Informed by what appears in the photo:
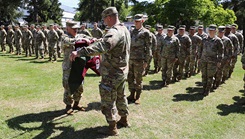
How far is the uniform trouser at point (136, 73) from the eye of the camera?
673 centimetres

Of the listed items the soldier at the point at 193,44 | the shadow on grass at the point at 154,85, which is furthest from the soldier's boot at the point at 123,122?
the soldier at the point at 193,44

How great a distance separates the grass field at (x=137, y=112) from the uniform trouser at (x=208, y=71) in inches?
17.8

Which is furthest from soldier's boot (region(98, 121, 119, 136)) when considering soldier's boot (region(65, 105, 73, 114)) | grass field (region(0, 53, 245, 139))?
soldier's boot (region(65, 105, 73, 114))

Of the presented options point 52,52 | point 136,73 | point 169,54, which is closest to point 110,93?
point 136,73

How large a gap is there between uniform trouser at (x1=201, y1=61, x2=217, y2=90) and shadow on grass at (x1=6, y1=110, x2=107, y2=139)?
4.30 meters

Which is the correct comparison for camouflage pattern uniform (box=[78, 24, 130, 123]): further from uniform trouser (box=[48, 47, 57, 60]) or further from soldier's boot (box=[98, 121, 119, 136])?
uniform trouser (box=[48, 47, 57, 60])

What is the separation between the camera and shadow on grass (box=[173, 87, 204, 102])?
7937mm

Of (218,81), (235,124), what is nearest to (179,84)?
(218,81)

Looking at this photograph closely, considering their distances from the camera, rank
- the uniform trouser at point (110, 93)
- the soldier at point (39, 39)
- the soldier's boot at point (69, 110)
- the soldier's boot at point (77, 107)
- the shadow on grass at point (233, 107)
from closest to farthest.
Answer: the uniform trouser at point (110, 93)
the soldier's boot at point (69, 110)
the soldier's boot at point (77, 107)
the shadow on grass at point (233, 107)
the soldier at point (39, 39)

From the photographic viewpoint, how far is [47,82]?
9.49 m

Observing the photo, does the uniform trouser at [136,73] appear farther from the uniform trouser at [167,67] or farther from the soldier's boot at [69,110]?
the uniform trouser at [167,67]

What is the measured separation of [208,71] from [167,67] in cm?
168

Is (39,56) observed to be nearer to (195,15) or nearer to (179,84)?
(179,84)

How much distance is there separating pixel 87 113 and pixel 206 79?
13.8ft
